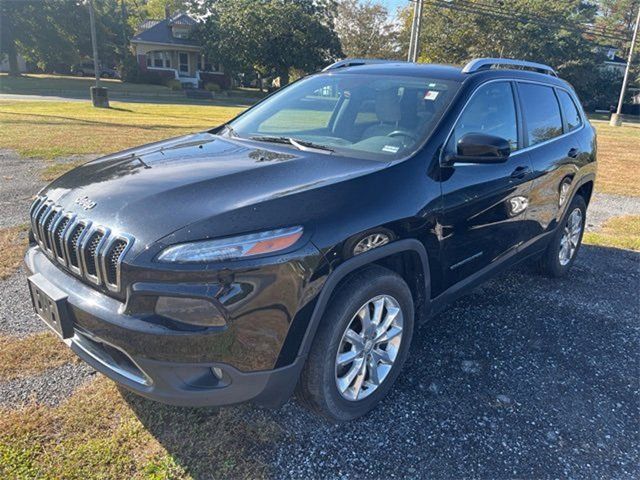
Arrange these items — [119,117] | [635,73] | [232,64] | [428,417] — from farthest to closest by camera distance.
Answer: [635,73] < [232,64] < [119,117] < [428,417]

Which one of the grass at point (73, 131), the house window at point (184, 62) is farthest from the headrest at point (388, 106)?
the house window at point (184, 62)

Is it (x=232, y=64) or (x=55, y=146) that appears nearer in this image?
(x=55, y=146)

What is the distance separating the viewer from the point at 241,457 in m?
2.38

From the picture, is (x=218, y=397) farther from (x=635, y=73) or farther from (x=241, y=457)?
(x=635, y=73)

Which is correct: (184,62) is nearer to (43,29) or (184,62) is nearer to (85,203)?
(43,29)

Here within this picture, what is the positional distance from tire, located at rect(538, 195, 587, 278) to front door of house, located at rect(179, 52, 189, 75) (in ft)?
163

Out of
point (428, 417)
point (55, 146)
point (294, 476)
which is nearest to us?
point (294, 476)

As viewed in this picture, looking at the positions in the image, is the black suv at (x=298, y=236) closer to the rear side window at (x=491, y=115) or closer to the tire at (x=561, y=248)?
the rear side window at (x=491, y=115)

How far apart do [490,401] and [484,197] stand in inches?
49.2

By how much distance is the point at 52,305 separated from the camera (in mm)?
2293

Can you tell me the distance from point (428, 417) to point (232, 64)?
142ft

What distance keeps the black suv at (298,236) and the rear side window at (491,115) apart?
2 cm

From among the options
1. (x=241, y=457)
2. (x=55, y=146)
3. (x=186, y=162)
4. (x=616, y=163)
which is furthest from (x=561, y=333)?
(x=616, y=163)

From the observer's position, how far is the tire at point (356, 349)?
2.35 metres
